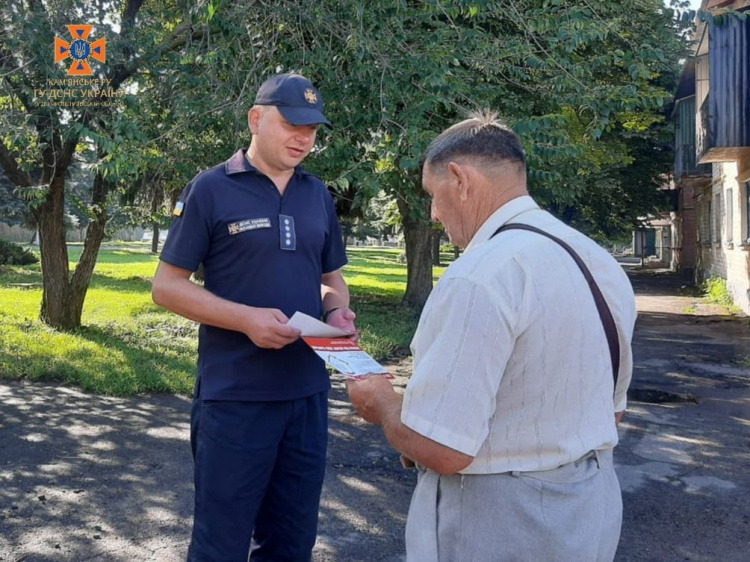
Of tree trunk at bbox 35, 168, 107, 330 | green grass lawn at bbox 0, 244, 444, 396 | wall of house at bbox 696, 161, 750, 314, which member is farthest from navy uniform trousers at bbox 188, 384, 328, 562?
wall of house at bbox 696, 161, 750, 314

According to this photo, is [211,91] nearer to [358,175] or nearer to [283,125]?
[358,175]

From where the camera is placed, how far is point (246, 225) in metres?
2.67

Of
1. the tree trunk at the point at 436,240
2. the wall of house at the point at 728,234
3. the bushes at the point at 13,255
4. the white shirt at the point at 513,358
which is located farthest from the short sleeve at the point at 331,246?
the bushes at the point at 13,255

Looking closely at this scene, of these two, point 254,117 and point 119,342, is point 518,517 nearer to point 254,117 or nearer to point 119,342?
point 254,117

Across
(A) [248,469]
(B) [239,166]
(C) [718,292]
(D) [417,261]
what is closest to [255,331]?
(A) [248,469]

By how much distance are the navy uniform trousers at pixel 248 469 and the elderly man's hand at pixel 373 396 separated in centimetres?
77

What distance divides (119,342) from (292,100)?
8634 mm

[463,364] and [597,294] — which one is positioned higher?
[597,294]

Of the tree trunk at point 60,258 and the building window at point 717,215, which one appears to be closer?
the tree trunk at point 60,258

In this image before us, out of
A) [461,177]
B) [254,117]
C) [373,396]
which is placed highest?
[254,117]

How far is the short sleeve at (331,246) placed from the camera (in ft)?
10.0

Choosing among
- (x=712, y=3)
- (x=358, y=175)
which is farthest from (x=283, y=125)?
(x=712, y=3)

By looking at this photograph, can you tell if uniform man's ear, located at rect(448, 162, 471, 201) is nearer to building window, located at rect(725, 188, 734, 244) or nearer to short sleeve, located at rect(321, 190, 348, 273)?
short sleeve, located at rect(321, 190, 348, 273)

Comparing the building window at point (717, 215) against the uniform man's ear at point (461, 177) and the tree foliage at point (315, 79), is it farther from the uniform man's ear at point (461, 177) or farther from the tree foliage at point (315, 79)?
the uniform man's ear at point (461, 177)
